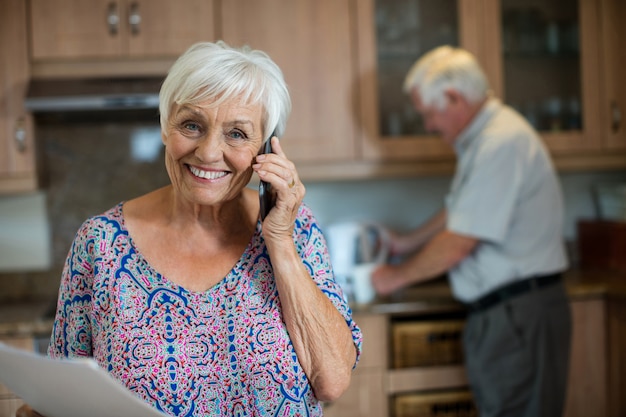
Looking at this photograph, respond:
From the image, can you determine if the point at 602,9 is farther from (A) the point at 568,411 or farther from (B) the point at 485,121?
(A) the point at 568,411

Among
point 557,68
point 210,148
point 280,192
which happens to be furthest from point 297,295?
point 557,68

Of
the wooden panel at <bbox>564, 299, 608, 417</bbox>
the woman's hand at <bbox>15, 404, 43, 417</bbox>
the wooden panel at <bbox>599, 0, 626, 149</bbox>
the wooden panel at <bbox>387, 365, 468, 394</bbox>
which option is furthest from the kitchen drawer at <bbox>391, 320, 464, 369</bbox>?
the woman's hand at <bbox>15, 404, 43, 417</bbox>

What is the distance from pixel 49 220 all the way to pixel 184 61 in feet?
6.33

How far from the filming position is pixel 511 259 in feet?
7.75

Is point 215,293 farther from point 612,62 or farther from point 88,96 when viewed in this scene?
point 612,62

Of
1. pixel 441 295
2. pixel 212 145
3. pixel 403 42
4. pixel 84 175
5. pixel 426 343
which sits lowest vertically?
pixel 426 343

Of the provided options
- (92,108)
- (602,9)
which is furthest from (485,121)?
(92,108)

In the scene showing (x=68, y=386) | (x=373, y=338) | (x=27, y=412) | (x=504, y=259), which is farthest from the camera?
(x=373, y=338)

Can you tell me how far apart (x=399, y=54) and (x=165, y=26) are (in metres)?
0.88

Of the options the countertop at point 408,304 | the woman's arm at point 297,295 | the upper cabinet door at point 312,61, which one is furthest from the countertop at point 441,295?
the woman's arm at point 297,295

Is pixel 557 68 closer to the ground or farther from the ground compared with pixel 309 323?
farther from the ground

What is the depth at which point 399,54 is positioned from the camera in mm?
2812

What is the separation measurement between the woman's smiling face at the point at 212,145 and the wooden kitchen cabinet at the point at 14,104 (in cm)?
155

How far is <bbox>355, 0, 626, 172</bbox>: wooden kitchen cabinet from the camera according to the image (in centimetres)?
278
